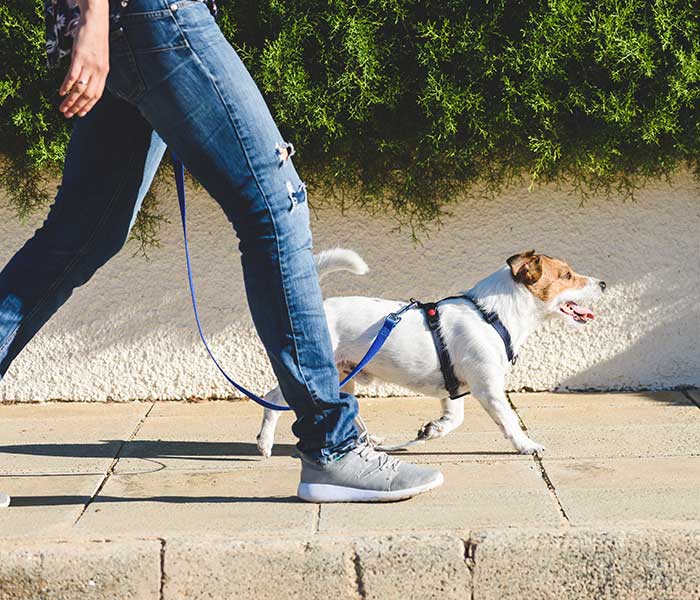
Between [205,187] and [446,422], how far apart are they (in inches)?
71.2

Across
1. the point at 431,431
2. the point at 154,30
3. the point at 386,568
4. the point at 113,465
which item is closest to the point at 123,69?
the point at 154,30

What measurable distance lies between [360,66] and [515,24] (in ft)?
2.52

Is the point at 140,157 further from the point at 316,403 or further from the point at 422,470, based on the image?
the point at 422,470

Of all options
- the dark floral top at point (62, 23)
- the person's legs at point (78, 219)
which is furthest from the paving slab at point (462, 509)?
the dark floral top at point (62, 23)

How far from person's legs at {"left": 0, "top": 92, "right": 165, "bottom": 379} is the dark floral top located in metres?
0.30

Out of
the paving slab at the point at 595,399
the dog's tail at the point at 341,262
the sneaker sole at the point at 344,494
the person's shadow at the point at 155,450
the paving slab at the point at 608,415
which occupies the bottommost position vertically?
the paving slab at the point at 595,399

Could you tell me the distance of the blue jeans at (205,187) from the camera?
9.23ft

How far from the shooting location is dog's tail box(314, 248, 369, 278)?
4.30 metres

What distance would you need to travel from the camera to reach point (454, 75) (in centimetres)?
479

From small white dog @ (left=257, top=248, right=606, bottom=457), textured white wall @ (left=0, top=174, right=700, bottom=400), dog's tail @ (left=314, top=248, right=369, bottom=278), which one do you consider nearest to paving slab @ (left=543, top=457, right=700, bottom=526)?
small white dog @ (left=257, top=248, right=606, bottom=457)

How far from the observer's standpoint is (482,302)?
4.35 m

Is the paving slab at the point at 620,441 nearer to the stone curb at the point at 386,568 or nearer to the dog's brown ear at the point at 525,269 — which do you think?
the dog's brown ear at the point at 525,269

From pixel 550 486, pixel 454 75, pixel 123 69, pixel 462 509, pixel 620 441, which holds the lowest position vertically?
pixel 620 441

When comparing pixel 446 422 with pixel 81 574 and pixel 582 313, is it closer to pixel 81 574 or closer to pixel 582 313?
pixel 582 313
